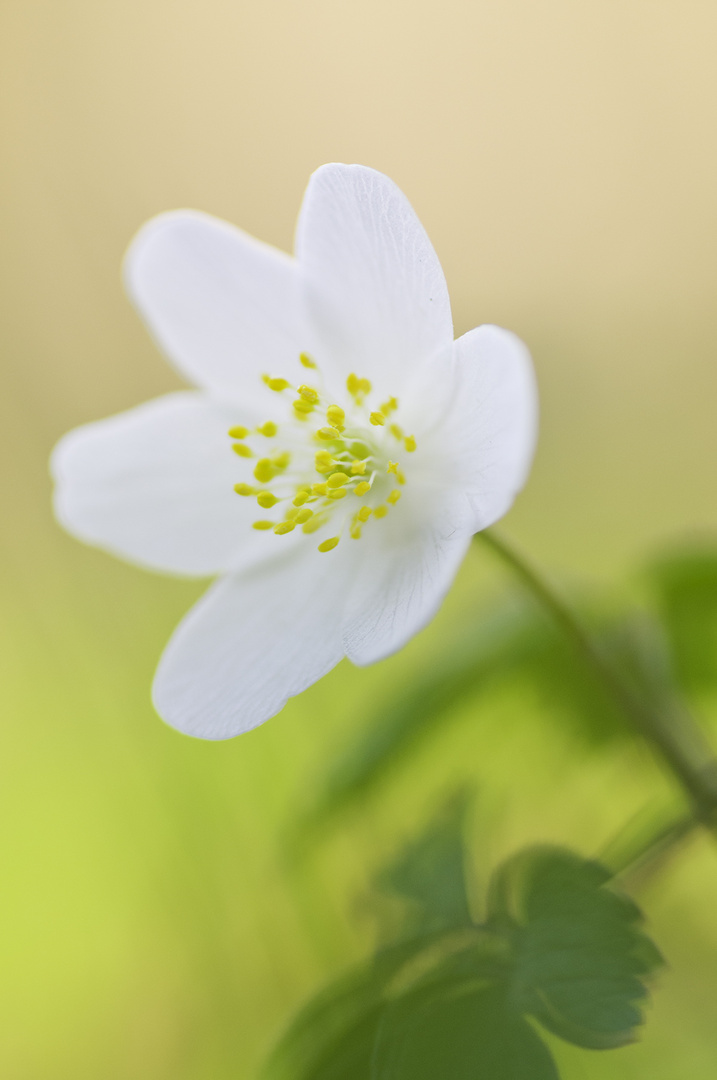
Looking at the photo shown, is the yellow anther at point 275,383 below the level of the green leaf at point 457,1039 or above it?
above

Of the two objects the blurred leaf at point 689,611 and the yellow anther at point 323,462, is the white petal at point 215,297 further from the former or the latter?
the blurred leaf at point 689,611

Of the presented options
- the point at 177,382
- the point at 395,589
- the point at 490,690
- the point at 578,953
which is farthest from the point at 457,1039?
the point at 177,382

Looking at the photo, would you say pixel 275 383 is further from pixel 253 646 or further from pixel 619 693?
pixel 619 693

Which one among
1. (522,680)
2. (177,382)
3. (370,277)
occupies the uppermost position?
(370,277)

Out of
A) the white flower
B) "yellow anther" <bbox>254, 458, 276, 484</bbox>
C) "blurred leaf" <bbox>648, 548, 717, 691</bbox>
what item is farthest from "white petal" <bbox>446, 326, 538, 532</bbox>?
"blurred leaf" <bbox>648, 548, 717, 691</bbox>

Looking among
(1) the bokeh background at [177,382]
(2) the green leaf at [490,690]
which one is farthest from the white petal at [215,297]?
(1) the bokeh background at [177,382]

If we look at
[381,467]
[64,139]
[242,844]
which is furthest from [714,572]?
[64,139]
